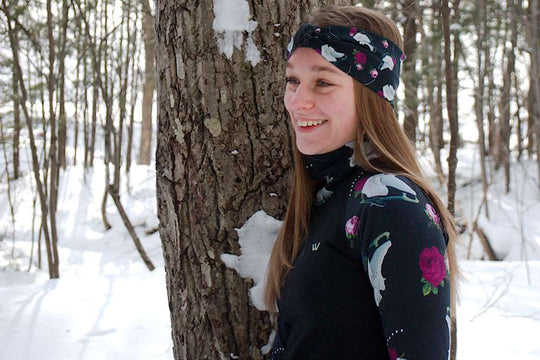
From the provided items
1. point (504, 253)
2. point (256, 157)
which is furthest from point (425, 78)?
point (256, 157)

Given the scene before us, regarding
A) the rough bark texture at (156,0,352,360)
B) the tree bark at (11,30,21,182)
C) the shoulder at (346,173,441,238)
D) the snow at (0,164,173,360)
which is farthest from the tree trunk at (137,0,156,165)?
the shoulder at (346,173,441,238)

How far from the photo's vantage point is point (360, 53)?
1.32 meters

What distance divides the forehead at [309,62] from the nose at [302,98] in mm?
51

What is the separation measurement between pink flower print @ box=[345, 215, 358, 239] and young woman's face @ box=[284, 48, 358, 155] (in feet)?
0.76

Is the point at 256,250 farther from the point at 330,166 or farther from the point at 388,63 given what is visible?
the point at 388,63

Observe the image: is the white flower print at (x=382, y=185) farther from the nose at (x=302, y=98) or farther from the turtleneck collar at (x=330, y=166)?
the nose at (x=302, y=98)

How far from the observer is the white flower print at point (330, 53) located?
1.32 meters

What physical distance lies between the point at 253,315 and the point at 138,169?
12156 mm

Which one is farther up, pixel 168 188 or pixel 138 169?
pixel 168 188

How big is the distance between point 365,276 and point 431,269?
17cm

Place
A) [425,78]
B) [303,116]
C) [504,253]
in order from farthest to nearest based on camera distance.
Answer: [425,78], [504,253], [303,116]

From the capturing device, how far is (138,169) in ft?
44.0

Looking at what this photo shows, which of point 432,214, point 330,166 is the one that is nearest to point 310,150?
point 330,166

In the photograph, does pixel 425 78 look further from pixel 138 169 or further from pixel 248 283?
pixel 248 283
